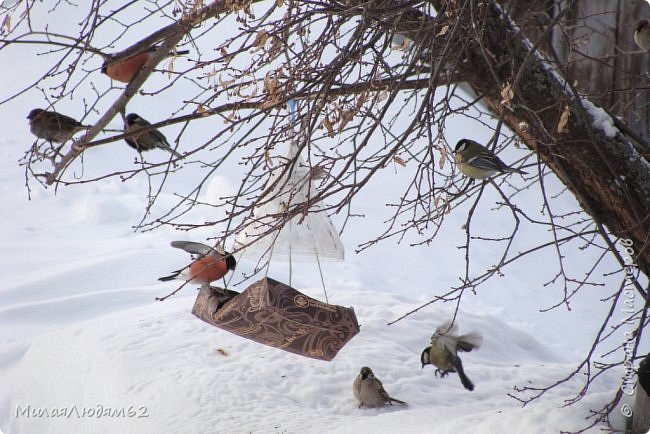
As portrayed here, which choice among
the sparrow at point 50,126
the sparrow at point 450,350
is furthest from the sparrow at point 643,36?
the sparrow at point 50,126

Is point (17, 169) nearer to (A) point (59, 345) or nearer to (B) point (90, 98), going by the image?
(B) point (90, 98)

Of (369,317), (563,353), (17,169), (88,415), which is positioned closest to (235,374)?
(88,415)

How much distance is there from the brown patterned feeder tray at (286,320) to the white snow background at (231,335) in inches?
28.8

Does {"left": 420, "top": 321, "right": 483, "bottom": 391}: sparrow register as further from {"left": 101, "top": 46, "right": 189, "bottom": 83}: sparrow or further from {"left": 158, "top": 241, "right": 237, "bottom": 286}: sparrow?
{"left": 101, "top": 46, "right": 189, "bottom": 83}: sparrow

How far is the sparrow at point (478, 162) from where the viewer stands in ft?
9.64

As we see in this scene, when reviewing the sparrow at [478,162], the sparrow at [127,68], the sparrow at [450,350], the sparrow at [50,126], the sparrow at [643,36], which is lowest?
the sparrow at [450,350]

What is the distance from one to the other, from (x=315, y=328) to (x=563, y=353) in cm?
355

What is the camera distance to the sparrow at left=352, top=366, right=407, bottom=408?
3.96m

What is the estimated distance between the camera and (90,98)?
354 inches

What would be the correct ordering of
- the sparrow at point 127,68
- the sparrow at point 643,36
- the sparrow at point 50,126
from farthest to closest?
the sparrow at point 643,36, the sparrow at point 50,126, the sparrow at point 127,68

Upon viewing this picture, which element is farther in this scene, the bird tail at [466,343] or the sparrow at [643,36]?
the sparrow at [643,36]

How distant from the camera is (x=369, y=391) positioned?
3959 millimetres

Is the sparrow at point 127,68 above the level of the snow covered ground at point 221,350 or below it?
above

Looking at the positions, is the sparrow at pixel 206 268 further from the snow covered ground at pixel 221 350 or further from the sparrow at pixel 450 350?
the sparrow at pixel 450 350
